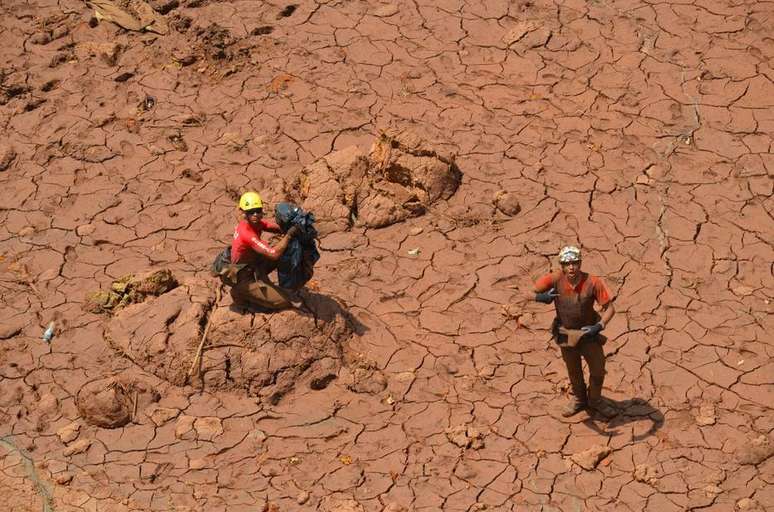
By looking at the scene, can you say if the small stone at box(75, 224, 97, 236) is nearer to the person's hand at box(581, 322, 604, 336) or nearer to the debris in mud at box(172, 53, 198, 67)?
the debris in mud at box(172, 53, 198, 67)

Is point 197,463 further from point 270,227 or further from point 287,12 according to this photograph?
point 287,12

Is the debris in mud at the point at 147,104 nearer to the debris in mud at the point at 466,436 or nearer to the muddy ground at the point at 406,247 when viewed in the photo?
the muddy ground at the point at 406,247

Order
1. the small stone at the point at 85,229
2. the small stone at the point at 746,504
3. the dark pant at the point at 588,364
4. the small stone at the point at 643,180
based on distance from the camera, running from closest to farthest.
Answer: the small stone at the point at 746,504, the dark pant at the point at 588,364, the small stone at the point at 643,180, the small stone at the point at 85,229

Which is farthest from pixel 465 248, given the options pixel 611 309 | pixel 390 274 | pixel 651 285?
pixel 611 309

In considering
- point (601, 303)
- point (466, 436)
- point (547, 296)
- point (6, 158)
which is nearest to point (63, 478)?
point (466, 436)

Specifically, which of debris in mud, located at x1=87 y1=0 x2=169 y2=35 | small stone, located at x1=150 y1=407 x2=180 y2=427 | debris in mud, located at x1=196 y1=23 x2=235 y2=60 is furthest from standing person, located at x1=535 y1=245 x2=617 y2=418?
debris in mud, located at x1=87 y1=0 x2=169 y2=35

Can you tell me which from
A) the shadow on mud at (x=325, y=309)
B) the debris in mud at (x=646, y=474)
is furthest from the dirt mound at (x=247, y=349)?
the debris in mud at (x=646, y=474)
